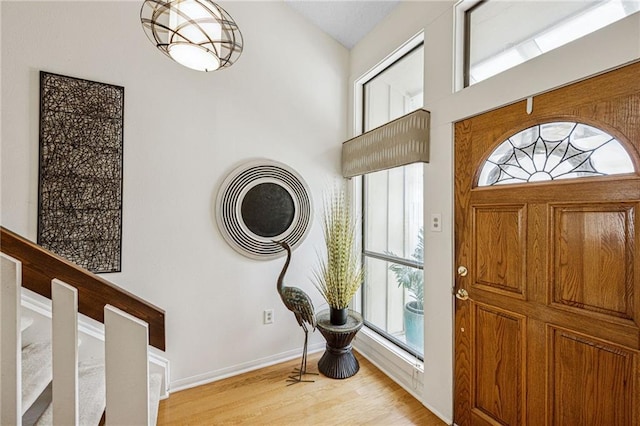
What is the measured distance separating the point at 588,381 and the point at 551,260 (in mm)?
522

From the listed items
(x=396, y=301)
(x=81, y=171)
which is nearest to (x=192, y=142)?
(x=81, y=171)

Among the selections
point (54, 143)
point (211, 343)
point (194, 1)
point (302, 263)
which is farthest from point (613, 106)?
point (54, 143)

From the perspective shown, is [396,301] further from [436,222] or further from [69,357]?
[69,357]

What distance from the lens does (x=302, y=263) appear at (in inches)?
105

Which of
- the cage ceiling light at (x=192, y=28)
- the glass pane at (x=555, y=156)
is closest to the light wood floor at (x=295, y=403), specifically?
the glass pane at (x=555, y=156)

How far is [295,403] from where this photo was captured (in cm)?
200

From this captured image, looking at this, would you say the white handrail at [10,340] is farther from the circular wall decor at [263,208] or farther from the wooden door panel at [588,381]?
the wooden door panel at [588,381]

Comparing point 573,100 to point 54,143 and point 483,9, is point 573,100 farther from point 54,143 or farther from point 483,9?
point 54,143

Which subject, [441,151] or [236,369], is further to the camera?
[236,369]

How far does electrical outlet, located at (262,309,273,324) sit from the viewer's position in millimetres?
2516

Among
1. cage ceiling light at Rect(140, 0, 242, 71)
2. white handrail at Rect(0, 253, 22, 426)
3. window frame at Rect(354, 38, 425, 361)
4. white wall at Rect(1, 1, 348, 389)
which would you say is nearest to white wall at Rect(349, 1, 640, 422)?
window frame at Rect(354, 38, 425, 361)

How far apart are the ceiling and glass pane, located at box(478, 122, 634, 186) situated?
1591 mm

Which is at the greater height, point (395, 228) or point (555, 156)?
point (555, 156)

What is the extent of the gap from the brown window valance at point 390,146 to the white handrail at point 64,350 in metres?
1.90
